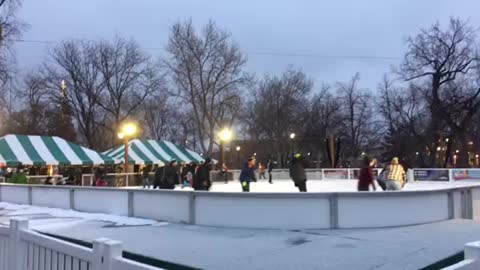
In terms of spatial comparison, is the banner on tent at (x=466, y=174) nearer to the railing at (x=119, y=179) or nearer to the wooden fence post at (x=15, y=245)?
the railing at (x=119, y=179)

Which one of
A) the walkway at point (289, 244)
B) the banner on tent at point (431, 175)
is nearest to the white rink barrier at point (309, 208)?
the walkway at point (289, 244)

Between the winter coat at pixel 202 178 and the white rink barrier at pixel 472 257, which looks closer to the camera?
the white rink barrier at pixel 472 257

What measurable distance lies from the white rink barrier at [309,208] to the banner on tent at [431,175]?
69.7 ft

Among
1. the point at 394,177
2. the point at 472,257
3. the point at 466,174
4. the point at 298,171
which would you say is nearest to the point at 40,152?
the point at 298,171

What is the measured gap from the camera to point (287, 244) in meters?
8.01

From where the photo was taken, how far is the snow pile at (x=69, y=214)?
11391 millimetres

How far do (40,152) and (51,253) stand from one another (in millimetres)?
25163

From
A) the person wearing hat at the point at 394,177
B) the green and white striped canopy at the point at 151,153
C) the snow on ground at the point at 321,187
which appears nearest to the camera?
the person wearing hat at the point at 394,177

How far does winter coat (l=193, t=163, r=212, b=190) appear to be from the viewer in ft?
53.2

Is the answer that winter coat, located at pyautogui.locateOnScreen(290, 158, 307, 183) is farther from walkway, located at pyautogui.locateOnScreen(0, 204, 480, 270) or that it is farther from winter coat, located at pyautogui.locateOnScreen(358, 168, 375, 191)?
walkway, located at pyautogui.locateOnScreen(0, 204, 480, 270)

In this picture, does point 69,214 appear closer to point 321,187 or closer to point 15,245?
point 15,245

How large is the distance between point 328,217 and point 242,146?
5886cm

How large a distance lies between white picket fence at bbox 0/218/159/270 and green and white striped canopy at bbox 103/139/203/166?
1141 inches

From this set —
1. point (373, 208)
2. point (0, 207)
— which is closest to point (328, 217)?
point (373, 208)
